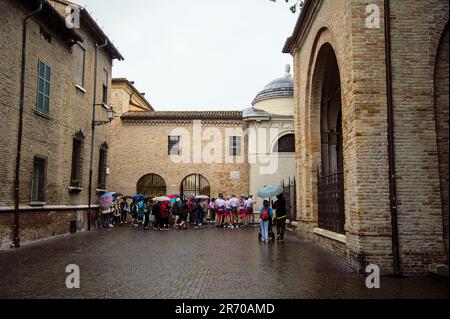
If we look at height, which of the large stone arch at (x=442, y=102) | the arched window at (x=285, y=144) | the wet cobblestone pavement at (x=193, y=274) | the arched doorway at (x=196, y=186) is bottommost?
the wet cobblestone pavement at (x=193, y=274)

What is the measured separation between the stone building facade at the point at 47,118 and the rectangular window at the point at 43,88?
3 cm

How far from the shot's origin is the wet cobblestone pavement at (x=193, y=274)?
6414mm

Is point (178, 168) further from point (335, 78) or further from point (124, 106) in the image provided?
point (335, 78)

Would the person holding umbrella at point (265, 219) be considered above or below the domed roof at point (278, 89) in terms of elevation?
below

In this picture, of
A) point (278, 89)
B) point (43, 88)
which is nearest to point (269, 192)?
point (43, 88)

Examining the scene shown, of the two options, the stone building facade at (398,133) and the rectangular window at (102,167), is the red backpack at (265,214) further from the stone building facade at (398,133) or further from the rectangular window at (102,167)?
the rectangular window at (102,167)

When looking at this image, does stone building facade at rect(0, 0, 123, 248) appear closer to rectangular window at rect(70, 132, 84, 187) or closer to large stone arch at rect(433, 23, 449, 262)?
rectangular window at rect(70, 132, 84, 187)

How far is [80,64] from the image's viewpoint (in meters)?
18.0

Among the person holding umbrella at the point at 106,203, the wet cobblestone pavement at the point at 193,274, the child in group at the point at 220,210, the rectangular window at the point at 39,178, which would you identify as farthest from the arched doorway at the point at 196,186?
the wet cobblestone pavement at the point at 193,274

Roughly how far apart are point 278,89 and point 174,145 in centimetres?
834

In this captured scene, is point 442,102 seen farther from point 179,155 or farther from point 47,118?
point 179,155

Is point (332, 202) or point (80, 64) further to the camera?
point (80, 64)

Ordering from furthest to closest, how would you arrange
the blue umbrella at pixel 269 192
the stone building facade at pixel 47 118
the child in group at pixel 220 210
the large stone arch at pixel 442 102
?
1. the child in group at pixel 220 210
2. the blue umbrella at pixel 269 192
3. the stone building facade at pixel 47 118
4. the large stone arch at pixel 442 102

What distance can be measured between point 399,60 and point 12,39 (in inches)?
433
